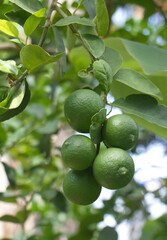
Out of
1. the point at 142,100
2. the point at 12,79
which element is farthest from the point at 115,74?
the point at 12,79

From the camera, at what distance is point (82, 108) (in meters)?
0.85

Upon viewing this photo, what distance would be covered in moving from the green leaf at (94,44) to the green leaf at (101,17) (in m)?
0.04

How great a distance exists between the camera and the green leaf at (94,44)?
869 millimetres

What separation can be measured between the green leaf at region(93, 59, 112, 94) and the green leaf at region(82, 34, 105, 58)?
0.10ft

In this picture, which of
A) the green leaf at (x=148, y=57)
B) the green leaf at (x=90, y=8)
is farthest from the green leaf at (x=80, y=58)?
the green leaf at (x=90, y=8)

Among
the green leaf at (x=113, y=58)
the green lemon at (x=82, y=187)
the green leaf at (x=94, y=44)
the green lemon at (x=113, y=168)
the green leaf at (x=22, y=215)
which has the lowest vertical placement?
the green leaf at (x=22, y=215)

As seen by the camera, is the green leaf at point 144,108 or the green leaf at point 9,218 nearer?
the green leaf at point 144,108

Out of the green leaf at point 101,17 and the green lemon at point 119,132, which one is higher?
the green leaf at point 101,17

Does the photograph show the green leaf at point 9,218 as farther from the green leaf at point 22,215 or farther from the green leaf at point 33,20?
the green leaf at point 33,20

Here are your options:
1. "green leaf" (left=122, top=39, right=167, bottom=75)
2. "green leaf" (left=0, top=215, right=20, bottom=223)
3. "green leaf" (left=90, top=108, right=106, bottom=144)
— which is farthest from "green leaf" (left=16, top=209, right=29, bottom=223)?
"green leaf" (left=90, top=108, right=106, bottom=144)

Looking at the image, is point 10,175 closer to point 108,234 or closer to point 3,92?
point 108,234

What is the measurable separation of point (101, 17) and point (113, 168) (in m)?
0.32

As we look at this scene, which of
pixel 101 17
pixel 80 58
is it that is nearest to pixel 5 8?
pixel 101 17

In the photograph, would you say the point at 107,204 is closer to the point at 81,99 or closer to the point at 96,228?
the point at 96,228
